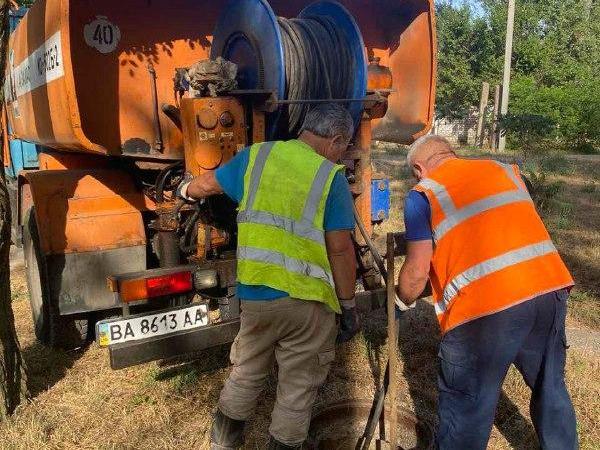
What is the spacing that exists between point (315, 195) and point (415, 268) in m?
0.52

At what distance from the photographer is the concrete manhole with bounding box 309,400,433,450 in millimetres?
3178

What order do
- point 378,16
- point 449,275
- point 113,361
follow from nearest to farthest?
1. point 449,275
2. point 113,361
3. point 378,16

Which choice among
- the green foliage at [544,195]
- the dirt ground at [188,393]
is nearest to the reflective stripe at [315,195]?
the dirt ground at [188,393]

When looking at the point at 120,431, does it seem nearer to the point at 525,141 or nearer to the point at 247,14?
the point at 247,14

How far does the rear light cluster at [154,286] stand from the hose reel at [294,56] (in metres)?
1.06

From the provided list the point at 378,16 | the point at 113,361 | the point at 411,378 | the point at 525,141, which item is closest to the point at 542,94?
the point at 525,141

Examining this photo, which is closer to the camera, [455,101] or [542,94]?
[542,94]

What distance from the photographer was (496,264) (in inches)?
86.8

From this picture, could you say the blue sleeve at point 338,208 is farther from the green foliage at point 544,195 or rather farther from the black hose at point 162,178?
the green foliage at point 544,195

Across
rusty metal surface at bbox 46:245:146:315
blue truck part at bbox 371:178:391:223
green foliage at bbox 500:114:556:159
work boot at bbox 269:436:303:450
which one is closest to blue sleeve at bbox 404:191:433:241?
work boot at bbox 269:436:303:450

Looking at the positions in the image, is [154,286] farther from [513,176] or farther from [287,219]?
[513,176]

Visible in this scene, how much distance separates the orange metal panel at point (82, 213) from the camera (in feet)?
11.1

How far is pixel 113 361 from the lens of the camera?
286 cm

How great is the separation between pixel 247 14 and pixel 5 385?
8.25 feet
